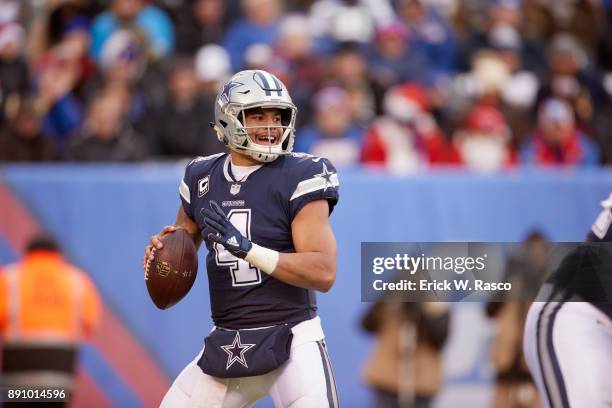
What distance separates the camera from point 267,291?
464cm

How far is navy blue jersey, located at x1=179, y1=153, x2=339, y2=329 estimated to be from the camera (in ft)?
15.0

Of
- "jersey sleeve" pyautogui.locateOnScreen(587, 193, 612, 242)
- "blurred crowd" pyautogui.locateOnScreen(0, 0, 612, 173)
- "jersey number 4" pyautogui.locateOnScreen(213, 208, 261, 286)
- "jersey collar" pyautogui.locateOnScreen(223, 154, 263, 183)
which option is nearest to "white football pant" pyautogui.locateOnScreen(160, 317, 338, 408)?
"jersey number 4" pyautogui.locateOnScreen(213, 208, 261, 286)

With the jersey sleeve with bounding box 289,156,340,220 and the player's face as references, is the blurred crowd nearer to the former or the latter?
the player's face

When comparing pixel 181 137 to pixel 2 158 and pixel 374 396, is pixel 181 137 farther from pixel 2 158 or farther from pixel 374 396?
pixel 374 396

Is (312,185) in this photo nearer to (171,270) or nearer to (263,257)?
(263,257)

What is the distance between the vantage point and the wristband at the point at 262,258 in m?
4.38

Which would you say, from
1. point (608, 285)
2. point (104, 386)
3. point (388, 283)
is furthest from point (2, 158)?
point (608, 285)

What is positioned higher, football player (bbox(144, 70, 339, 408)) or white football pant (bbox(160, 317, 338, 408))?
football player (bbox(144, 70, 339, 408))

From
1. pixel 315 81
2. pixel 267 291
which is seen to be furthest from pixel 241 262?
pixel 315 81

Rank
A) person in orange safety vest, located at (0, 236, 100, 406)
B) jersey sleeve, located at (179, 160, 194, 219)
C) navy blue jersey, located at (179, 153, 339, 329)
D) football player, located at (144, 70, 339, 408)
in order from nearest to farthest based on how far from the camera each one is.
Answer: football player, located at (144, 70, 339, 408) < navy blue jersey, located at (179, 153, 339, 329) < jersey sleeve, located at (179, 160, 194, 219) < person in orange safety vest, located at (0, 236, 100, 406)

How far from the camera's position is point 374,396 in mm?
8016

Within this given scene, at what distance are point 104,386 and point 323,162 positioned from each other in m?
3.97

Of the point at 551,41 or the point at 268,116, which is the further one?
the point at 551,41

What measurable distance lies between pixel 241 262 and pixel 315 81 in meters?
5.37
